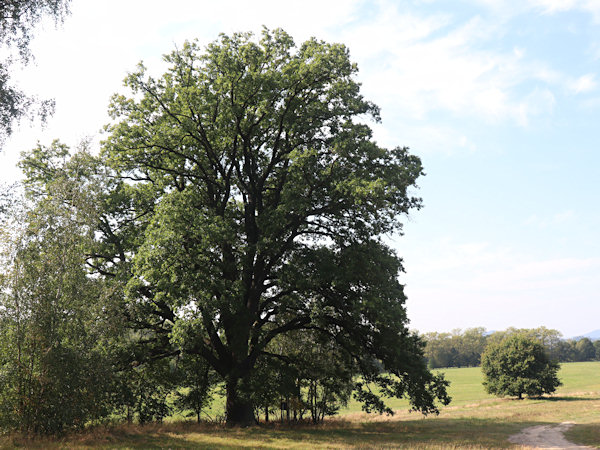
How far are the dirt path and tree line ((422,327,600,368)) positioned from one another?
122220 millimetres

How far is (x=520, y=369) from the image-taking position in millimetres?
56406

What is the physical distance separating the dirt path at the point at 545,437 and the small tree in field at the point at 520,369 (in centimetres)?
3047

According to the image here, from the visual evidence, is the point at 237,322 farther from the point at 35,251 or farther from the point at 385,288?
the point at 35,251

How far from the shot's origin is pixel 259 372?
22.0 meters

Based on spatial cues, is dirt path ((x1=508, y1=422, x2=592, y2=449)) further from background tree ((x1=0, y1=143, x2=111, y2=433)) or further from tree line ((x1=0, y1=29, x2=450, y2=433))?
background tree ((x1=0, y1=143, x2=111, y2=433))

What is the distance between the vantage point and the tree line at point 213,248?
16422mm

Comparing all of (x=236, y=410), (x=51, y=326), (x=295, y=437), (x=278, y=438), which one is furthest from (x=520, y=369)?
(x=51, y=326)

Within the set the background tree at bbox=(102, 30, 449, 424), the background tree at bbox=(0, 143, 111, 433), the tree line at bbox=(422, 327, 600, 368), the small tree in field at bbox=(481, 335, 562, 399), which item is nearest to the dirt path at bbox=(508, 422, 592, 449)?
the background tree at bbox=(102, 30, 449, 424)

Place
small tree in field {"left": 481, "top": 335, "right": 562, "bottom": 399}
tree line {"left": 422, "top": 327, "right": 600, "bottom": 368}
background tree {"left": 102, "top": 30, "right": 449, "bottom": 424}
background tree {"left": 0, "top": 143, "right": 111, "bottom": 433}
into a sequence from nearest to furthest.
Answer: background tree {"left": 0, "top": 143, "right": 111, "bottom": 433} < background tree {"left": 102, "top": 30, "right": 449, "bottom": 424} < small tree in field {"left": 481, "top": 335, "right": 562, "bottom": 399} < tree line {"left": 422, "top": 327, "right": 600, "bottom": 368}

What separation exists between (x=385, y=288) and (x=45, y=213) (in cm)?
1497

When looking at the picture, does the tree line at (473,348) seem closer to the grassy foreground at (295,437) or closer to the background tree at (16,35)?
the grassy foreground at (295,437)

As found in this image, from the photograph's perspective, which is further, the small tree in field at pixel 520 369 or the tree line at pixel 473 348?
the tree line at pixel 473 348

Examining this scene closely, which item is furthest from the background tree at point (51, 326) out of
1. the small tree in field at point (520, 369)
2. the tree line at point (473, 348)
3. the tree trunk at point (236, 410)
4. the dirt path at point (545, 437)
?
the tree line at point (473, 348)

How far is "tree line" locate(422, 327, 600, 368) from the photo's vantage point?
14700 centimetres
